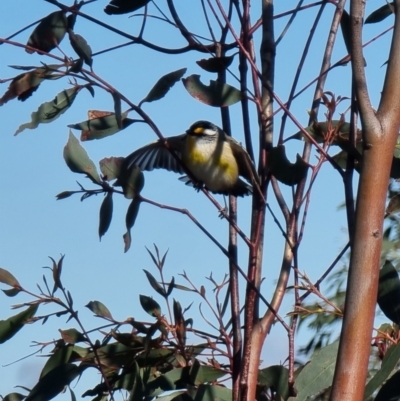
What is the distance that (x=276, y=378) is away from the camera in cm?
132

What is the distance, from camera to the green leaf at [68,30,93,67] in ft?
4.27

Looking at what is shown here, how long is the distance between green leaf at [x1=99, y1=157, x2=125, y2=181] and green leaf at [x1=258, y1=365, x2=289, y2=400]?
41cm

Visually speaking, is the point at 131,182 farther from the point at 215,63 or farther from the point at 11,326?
the point at 11,326

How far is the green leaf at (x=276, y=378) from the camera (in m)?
1.30

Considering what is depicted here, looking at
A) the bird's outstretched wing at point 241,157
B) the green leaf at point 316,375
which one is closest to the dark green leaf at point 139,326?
the green leaf at point 316,375

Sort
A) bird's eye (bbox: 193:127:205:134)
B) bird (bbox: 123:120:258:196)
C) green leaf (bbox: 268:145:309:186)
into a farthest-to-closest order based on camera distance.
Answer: bird's eye (bbox: 193:127:205:134), bird (bbox: 123:120:258:196), green leaf (bbox: 268:145:309:186)

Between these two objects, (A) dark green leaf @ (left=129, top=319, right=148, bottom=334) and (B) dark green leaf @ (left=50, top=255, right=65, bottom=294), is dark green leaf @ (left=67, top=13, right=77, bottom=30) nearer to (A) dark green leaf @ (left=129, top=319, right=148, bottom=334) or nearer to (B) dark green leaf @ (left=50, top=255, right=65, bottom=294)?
(B) dark green leaf @ (left=50, top=255, right=65, bottom=294)

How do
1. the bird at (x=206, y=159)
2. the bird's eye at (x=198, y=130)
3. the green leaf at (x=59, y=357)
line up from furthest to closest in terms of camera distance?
the bird's eye at (x=198, y=130)
the bird at (x=206, y=159)
the green leaf at (x=59, y=357)

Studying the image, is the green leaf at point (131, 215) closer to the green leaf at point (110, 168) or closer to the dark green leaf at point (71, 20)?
the green leaf at point (110, 168)

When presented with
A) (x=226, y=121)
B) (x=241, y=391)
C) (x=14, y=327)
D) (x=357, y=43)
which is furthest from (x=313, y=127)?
(x=14, y=327)

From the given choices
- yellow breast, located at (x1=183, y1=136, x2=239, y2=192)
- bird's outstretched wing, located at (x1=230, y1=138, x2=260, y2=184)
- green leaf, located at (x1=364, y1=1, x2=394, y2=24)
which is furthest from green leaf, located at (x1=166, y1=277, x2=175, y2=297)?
yellow breast, located at (x1=183, y1=136, x2=239, y2=192)

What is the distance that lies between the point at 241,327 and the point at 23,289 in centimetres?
41

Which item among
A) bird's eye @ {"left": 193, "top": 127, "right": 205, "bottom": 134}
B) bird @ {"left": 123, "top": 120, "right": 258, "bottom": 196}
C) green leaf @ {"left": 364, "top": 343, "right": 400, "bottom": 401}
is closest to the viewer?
green leaf @ {"left": 364, "top": 343, "right": 400, "bottom": 401}

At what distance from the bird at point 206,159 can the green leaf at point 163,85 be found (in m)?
1.08
